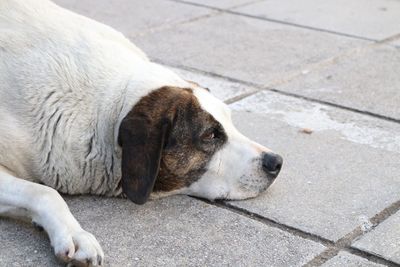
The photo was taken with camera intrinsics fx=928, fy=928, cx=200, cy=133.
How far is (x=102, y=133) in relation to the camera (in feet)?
14.7

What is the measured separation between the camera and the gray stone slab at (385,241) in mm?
4199

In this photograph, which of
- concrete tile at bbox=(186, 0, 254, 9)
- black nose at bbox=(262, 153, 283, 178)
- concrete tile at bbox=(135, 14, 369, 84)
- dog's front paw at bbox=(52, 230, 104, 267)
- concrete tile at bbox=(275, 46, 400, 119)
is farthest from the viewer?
concrete tile at bbox=(186, 0, 254, 9)

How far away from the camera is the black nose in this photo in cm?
459

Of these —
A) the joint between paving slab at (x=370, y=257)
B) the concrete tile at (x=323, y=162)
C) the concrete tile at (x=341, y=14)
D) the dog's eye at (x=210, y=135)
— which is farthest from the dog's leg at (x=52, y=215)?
the concrete tile at (x=341, y=14)

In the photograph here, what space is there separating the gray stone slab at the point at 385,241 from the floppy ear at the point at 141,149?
3.30 ft

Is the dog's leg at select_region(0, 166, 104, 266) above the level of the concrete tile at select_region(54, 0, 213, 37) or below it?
above

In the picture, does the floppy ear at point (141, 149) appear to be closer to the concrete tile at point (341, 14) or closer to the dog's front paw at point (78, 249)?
the dog's front paw at point (78, 249)

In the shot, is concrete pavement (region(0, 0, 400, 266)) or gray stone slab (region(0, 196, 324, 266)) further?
concrete pavement (region(0, 0, 400, 266))

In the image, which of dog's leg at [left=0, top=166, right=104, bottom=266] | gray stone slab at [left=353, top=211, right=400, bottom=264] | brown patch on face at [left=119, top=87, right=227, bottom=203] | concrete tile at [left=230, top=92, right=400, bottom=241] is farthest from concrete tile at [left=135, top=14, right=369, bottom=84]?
dog's leg at [left=0, top=166, right=104, bottom=266]

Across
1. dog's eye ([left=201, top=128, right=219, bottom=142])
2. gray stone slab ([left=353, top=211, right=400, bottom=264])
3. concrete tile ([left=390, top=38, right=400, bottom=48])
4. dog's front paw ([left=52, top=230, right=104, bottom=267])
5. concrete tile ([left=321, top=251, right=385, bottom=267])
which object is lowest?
dog's front paw ([left=52, top=230, right=104, bottom=267])

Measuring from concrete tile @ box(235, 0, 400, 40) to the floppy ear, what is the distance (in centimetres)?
357

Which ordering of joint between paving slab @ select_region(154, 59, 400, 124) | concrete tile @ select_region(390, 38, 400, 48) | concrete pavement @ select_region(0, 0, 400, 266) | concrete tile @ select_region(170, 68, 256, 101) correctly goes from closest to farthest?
concrete pavement @ select_region(0, 0, 400, 266)
joint between paving slab @ select_region(154, 59, 400, 124)
concrete tile @ select_region(170, 68, 256, 101)
concrete tile @ select_region(390, 38, 400, 48)

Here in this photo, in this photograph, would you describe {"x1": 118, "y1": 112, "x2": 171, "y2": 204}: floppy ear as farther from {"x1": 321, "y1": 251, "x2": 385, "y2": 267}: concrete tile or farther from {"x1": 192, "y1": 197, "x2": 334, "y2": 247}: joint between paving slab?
{"x1": 321, "y1": 251, "x2": 385, "y2": 267}: concrete tile

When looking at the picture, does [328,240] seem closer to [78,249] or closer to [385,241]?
[385,241]
